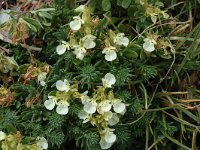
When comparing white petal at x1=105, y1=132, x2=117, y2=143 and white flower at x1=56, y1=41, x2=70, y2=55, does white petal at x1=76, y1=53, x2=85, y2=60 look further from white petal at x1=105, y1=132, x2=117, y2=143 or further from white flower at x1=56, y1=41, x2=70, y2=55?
white petal at x1=105, y1=132, x2=117, y2=143

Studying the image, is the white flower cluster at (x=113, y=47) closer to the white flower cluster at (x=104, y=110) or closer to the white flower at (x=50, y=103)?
the white flower cluster at (x=104, y=110)

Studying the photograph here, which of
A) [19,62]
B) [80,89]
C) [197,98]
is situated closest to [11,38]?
[19,62]

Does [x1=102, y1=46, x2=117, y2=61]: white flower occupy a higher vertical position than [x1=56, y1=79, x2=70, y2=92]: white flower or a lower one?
higher

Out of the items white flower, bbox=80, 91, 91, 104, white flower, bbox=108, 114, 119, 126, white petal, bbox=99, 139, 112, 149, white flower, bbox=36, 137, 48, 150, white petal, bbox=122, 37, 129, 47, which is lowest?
white petal, bbox=99, 139, 112, 149

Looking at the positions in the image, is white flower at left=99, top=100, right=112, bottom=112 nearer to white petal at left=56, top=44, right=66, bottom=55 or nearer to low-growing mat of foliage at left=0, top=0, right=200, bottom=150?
low-growing mat of foliage at left=0, top=0, right=200, bottom=150

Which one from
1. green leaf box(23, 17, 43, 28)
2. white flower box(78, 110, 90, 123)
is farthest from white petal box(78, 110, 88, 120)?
green leaf box(23, 17, 43, 28)

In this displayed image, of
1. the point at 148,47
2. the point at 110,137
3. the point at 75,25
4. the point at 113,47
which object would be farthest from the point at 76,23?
the point at 110,137

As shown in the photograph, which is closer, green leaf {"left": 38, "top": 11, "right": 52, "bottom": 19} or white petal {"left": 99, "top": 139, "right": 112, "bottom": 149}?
white petal {"left": 99, "top": 139, "right": 112, "bottom": 149}
